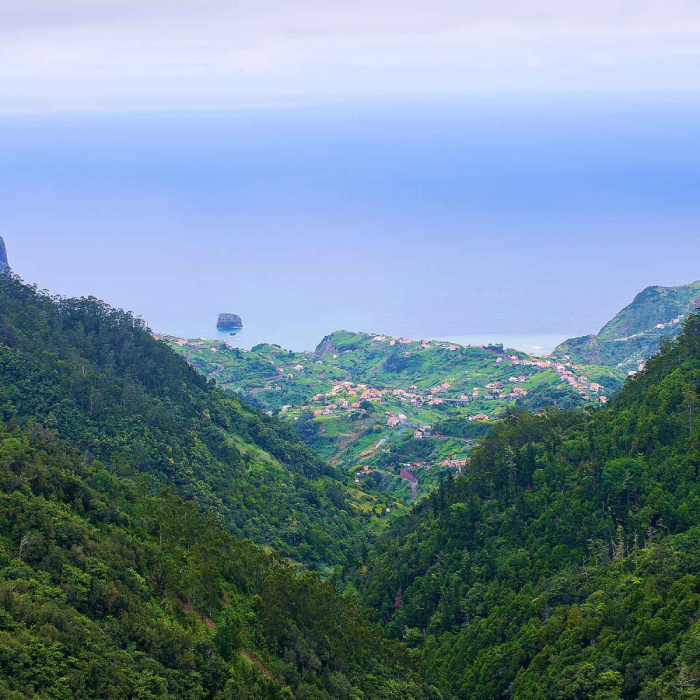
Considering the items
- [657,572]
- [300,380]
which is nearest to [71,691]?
[657,572]

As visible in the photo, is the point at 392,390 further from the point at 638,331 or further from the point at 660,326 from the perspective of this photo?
the point at 660,326

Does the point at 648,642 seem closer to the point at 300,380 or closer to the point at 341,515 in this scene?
the point at 341,515

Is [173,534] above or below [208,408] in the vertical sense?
below

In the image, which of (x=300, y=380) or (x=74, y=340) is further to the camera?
(x=300, y=380)

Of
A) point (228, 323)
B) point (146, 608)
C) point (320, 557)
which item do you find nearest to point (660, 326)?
point (228, 323)

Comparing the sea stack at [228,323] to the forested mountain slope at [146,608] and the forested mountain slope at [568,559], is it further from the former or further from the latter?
the forested mountain slope at [146,608]
